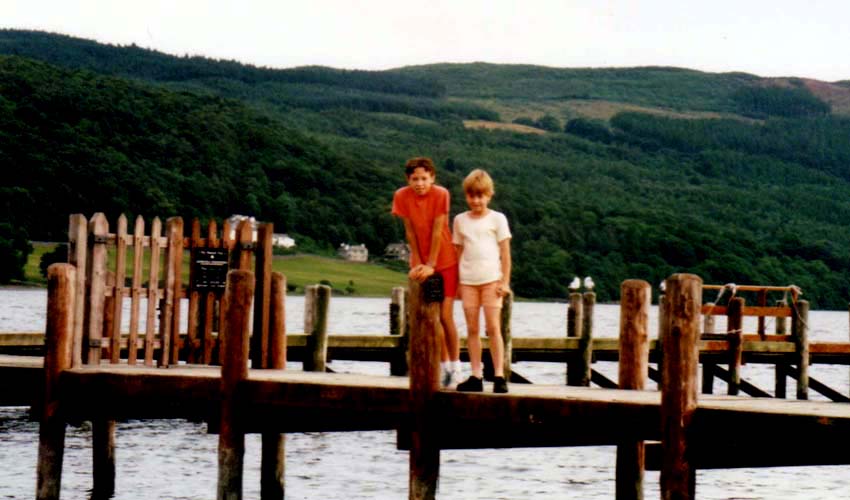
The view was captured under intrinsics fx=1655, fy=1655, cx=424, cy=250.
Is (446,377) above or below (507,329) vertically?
above

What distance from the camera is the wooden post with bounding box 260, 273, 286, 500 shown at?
17.8 metres

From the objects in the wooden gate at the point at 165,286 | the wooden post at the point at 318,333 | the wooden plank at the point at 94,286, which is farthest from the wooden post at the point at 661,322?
the wooden plank at the point at 94,286

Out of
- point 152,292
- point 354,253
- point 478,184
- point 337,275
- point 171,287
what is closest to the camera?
point 478,184

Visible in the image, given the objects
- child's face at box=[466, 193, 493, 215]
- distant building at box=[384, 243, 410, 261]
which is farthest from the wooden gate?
distant building at box=[384, 243, 410, 261]

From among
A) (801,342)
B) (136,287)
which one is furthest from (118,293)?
(801,342)

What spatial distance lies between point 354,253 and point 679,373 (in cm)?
14785

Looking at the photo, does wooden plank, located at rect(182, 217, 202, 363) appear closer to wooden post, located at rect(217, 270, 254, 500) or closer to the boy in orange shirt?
wooden post, located at rect(217, 270, 254, 500)

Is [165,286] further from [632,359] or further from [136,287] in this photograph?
[632,359]

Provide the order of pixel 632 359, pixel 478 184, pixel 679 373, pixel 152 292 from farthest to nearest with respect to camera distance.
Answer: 1. pixel 152 292
2. pixel 632 359
3. pixel 478 184
4. pixel 679 373

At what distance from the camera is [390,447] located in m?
30.1

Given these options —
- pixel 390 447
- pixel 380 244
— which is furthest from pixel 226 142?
pixel 390 447

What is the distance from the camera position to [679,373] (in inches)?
488

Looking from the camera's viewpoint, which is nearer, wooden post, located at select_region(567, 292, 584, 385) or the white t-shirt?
the white t-shirt

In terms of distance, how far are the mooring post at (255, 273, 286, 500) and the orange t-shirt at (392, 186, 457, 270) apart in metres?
3.86
